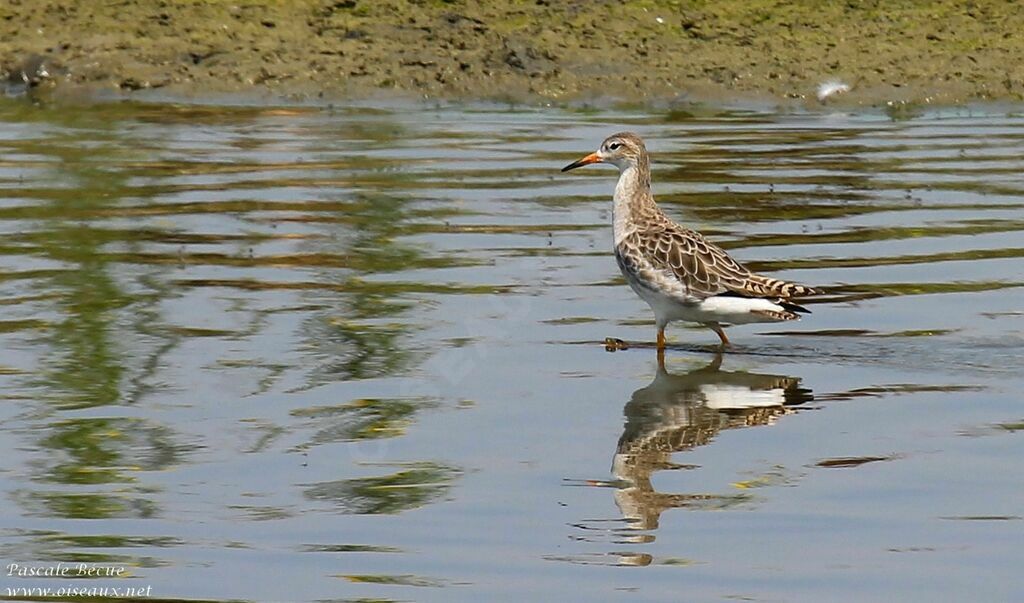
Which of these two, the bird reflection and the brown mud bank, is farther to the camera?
the brown mud bank

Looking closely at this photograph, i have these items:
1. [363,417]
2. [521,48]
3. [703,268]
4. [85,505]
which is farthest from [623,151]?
[521,48]

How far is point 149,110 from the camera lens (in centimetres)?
2172

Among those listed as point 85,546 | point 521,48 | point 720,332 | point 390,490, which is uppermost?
point 521,48

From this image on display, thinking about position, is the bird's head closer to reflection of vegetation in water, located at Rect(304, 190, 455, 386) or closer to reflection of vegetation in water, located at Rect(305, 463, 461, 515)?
reflection of vegetation in water, located at Rect(304, 190, 455, 386)

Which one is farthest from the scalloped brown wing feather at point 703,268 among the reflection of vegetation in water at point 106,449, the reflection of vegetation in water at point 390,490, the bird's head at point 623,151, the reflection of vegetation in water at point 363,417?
the reflection of vegetation in water at point 106,449

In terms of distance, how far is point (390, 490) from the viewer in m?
8.73

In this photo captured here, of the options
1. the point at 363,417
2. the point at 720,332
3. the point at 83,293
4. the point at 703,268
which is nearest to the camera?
the point at 363,417

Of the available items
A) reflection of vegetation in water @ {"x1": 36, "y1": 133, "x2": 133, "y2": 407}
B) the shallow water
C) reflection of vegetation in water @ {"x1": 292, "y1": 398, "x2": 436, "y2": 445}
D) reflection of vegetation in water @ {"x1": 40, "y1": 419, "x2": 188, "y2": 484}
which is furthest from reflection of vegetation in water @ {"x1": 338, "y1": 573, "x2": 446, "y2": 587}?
reflection of vegetation in water @ {"x1": 36, "y1": 133, "x2": 133, "y2": 407}

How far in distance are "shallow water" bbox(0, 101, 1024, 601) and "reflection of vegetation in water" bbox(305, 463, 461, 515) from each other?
0.02 meters

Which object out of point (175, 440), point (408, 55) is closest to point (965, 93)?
point (408, 55)

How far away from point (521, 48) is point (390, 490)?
1442 centimetres

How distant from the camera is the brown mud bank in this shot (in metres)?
21.9

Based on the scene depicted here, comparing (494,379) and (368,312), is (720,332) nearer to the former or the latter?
(494,379)

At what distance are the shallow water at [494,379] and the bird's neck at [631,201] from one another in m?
0.60
